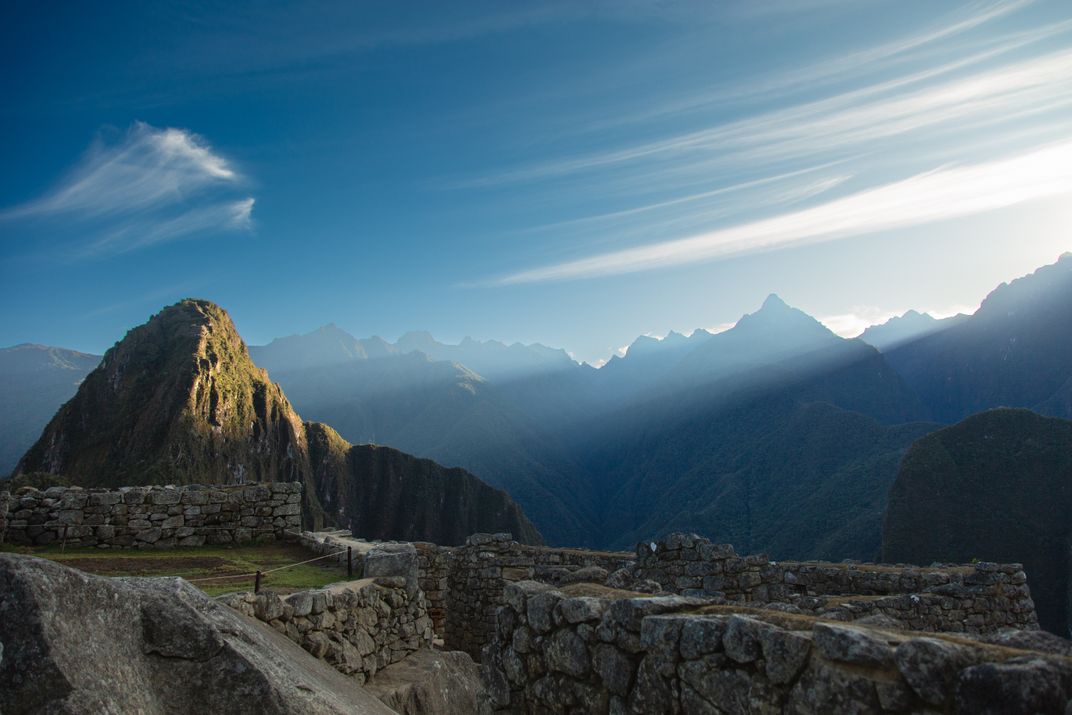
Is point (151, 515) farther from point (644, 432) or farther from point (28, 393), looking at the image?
point (28, 393)

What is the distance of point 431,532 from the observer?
411 feet

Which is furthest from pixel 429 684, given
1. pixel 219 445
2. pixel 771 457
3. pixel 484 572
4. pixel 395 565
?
pixel 771 457

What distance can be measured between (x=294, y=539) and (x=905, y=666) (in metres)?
14.8

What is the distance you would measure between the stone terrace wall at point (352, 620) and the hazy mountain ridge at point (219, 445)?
73.3 m

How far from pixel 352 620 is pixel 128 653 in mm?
5093

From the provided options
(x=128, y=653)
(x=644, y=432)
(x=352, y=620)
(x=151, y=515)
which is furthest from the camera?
(x=644, y=432)

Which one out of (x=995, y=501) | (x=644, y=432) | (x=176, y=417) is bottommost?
(x=995, y=501)

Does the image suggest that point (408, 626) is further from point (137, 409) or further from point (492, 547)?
point (137, 409)

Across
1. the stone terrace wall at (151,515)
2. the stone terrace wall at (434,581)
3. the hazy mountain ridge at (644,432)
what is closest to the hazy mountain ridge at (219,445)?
the hazy mountain ridge at (644,432)

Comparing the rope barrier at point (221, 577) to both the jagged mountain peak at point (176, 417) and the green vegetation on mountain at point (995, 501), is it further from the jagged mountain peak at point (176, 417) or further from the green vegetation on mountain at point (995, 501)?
the jagged mountain peak at point (176, 417)

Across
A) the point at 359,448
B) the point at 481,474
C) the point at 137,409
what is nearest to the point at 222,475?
the point at 137,409

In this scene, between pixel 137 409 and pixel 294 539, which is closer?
pixel 294 539

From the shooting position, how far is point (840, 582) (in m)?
12.4

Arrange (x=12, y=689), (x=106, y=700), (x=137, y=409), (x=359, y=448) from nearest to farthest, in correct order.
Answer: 1. (x=12, y=689)
2. (x=106, y=700)
3. (x=137, y=409)
4. (x=359, y=448)
